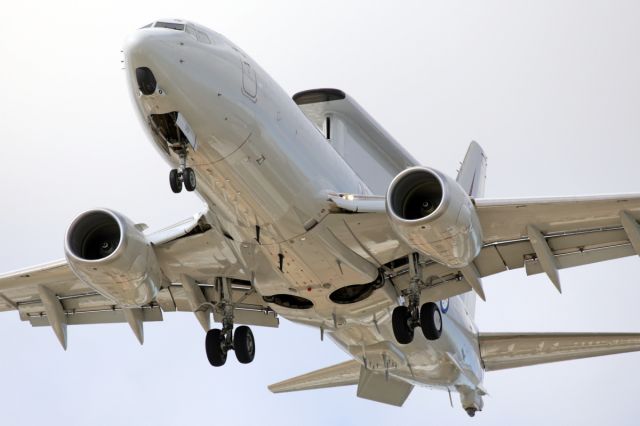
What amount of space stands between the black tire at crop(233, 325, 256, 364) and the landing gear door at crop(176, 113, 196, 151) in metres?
6.81

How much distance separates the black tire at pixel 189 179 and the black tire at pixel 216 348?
6262 mm

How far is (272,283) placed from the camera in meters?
25.0

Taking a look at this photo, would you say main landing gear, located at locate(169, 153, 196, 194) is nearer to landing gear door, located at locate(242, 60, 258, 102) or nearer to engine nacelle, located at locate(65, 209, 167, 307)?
landing gear door, located at locate(242, 60, 258, 102)

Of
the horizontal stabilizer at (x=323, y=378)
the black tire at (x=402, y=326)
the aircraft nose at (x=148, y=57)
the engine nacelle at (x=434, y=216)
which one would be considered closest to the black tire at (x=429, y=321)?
the black tire at (x=402, y=326)

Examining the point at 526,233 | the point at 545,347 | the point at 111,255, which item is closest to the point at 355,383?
the point at 545,347

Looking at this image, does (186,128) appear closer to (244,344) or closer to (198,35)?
(198,35)

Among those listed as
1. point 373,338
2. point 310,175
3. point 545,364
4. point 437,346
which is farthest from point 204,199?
point 545,364

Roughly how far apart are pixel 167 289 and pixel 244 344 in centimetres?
238

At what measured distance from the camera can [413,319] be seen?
2508cm

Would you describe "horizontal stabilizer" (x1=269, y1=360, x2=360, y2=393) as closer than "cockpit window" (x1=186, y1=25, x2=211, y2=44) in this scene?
No

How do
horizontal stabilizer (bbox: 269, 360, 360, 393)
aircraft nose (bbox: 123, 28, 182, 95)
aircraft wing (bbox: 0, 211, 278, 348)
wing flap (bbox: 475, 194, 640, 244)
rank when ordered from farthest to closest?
horizontal stabilizer (bbox: 269, 360, 360, 393) → aircraft wing (bbox: 0, 211, 278, 348) → wing flap (bbox: 475, 194, 640, 244) → aircraft nose (bbox: 123, 28, 182, 95)

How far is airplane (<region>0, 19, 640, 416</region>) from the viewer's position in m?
21.6

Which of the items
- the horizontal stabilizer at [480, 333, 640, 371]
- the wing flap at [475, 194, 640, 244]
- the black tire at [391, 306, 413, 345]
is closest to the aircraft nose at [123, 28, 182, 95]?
the wing flap at [475, 194, 640, 244]

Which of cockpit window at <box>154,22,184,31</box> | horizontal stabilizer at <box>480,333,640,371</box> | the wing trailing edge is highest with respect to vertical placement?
cockpit window at <box>154,22,184,31</box>
